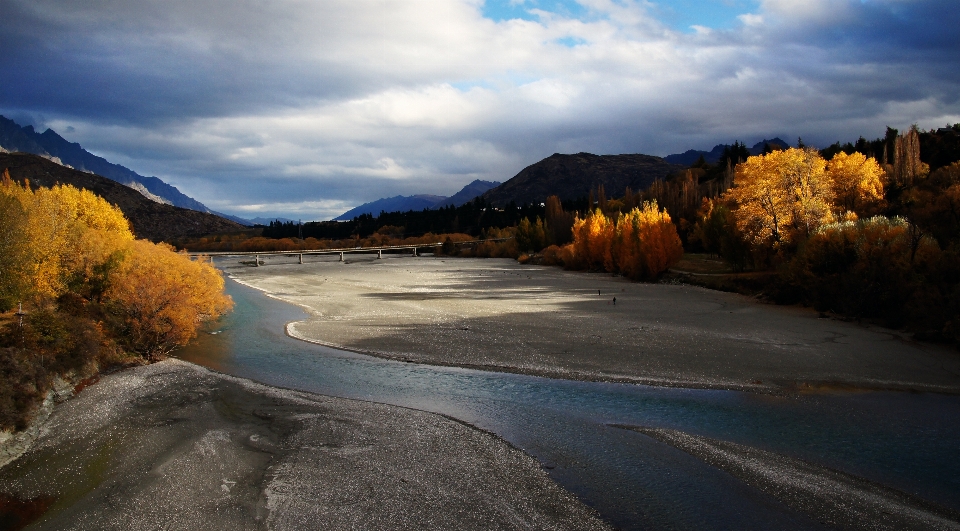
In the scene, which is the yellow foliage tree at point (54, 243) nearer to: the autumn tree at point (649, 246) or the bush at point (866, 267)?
the bush at point (866, 267)

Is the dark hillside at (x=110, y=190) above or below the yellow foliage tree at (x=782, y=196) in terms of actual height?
above

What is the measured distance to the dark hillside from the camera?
13562 cm

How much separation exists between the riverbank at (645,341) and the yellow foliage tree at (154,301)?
18.2 feet

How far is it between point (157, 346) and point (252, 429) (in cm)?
1265

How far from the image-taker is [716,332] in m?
27.2

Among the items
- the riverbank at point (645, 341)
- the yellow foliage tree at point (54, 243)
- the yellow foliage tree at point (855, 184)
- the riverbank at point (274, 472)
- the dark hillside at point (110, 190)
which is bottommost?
the riverbank at point (274, 472)

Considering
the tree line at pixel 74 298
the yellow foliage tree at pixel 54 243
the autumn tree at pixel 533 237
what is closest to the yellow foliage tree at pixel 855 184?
the tree line at pixel 74 298

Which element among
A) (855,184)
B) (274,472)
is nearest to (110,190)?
(855,184)

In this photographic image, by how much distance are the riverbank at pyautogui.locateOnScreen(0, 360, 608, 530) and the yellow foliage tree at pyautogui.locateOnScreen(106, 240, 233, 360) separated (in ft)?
23.2

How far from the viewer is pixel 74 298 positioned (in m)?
25.2

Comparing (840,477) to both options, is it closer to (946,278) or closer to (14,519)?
(14,519)

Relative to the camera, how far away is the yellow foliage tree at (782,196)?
4512 cm

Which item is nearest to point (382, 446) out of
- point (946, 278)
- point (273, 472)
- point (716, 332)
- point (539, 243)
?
point (273, 472)

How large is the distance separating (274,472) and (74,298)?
1913 cm
